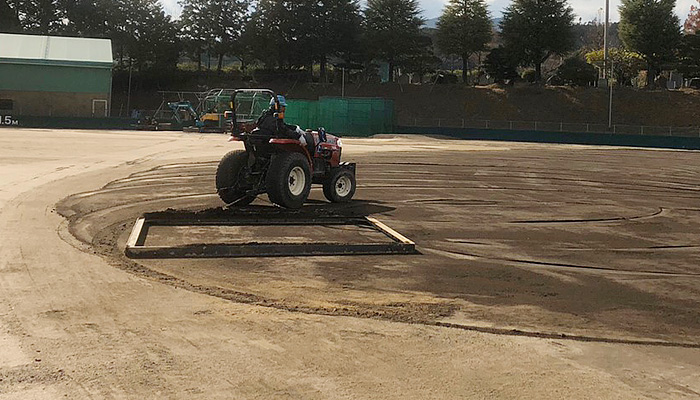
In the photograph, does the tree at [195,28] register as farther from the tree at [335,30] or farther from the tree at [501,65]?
the tree at [501,65]

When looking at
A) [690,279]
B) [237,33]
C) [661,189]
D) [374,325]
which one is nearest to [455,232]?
[690,279]

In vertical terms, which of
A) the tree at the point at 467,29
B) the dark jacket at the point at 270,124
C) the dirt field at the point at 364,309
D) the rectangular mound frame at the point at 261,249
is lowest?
the dirt field at the point at 364,309

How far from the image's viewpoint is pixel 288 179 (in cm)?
1360

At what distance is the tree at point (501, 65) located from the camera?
78.4m

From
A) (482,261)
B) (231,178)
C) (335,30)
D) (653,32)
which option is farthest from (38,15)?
(482,261)

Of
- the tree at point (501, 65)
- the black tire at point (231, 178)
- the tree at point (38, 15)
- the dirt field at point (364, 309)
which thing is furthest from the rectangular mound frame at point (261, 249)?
the tree at point (38, 15)

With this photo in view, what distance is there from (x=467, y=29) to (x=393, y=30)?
7.49 m

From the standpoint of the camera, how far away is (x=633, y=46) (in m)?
76.4

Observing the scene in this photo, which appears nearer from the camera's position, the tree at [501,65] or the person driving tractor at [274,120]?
the person driving tractor at [274,120]

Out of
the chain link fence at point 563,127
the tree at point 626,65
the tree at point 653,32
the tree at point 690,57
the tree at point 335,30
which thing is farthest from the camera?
the tree at point 335,30

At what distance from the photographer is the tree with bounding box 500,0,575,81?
78.2 m

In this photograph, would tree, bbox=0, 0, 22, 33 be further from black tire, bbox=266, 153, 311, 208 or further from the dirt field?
black tire, bbox=266, 153, 311, 208

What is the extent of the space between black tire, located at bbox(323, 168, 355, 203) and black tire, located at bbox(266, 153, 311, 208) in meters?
1.24

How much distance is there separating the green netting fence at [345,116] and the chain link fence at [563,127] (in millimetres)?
4138
